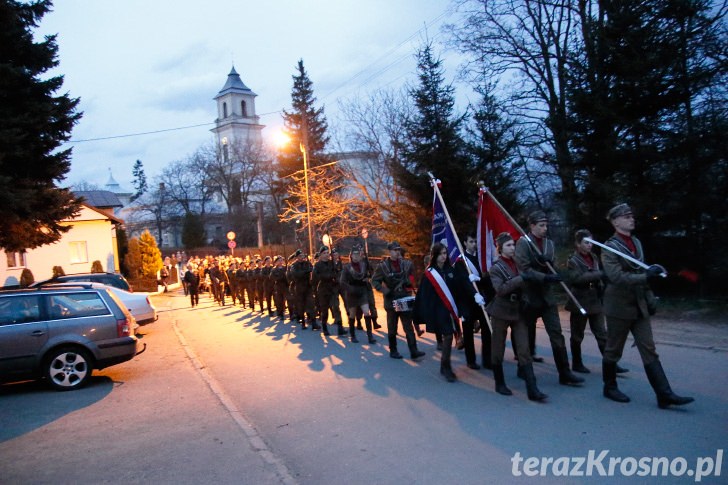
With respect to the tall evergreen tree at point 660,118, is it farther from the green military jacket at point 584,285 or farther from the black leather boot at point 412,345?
the black leather boot at point 412,345

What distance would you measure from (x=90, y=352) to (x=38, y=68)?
11.5m

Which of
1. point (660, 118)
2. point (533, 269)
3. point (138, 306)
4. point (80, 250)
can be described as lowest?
point (138, 306)

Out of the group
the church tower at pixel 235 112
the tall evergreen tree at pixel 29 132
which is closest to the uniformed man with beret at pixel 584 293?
the tall evergreen tree at pixel 29 132

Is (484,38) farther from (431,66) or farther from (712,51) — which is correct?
(712,51)

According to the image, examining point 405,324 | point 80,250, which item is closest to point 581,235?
point 405,324

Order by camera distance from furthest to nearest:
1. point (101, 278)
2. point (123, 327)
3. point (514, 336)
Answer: point (101, 278) → point (123, 327) → point (514, 336)

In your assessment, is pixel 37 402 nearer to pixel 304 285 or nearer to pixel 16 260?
pixel 304 285

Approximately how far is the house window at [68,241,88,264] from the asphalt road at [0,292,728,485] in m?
34.5

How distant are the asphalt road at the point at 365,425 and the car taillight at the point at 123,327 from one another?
2.68 ft

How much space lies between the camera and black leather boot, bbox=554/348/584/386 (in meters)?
Answer: 7.01

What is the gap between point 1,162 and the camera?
14.2 meters

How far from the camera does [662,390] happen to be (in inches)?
226

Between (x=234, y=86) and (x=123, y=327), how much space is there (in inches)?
3423

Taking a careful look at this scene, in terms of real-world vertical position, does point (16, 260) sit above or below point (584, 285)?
above
